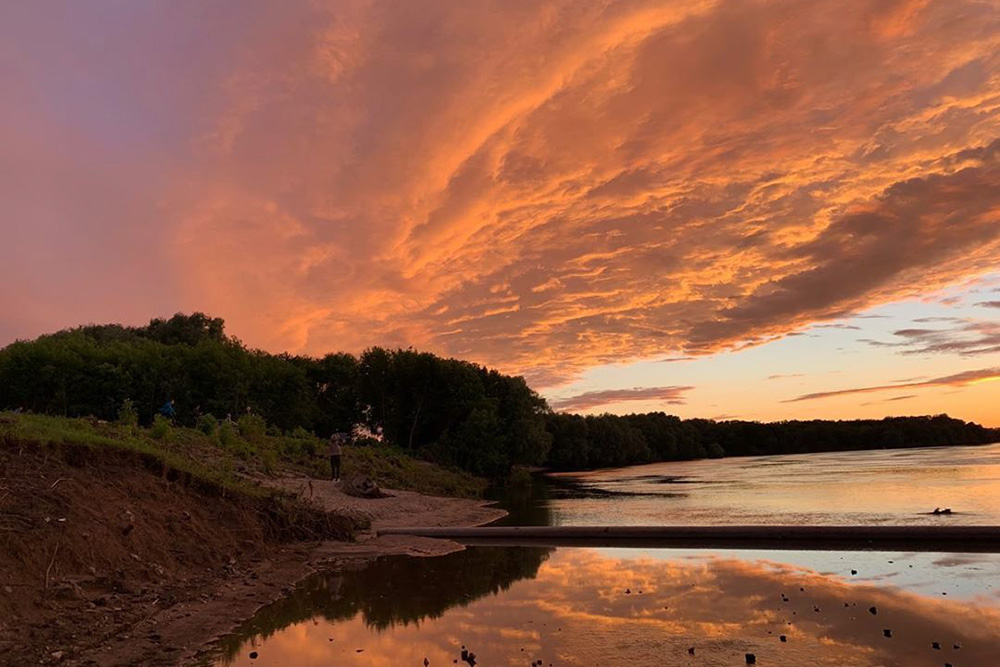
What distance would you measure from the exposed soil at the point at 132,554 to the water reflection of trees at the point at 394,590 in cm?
53

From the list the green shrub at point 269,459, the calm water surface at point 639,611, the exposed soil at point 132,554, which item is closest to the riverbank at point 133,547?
the exposed soil at point 132,554

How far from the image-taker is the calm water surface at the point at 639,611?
8969 mm

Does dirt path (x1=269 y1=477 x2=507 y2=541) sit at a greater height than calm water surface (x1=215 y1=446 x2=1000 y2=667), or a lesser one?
greater

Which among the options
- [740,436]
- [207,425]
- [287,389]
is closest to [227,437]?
[207,425]

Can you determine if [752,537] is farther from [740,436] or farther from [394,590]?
[740,436]

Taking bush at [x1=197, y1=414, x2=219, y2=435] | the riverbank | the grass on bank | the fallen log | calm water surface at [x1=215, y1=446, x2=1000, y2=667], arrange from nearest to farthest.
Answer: calm water surface at [x1=215, y1=446, x2=1000, y2=667] → the riverbank → the grass on bank → the fallen log → bush at [x1=197, y1=414, x2=219, y2=435]

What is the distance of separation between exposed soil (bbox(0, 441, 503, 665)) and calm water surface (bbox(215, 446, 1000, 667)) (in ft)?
3.59

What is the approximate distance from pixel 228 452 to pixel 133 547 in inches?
686

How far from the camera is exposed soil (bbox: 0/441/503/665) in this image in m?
8.99

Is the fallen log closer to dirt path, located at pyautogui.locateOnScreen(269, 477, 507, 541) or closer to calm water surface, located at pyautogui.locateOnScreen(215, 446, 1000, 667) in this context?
calm water surface, located at pyautogui.locateOnScreen(215, 446, 1000, 667)

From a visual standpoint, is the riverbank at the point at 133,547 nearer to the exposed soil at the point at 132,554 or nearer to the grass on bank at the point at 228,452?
the exposed soil at the point at 132,554

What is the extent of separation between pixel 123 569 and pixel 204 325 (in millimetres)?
88727

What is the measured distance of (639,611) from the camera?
11.2m

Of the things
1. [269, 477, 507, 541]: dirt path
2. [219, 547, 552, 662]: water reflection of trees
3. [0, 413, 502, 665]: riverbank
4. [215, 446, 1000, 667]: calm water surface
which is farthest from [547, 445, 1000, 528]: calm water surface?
[0, 413, 502, 665]: riverbank
